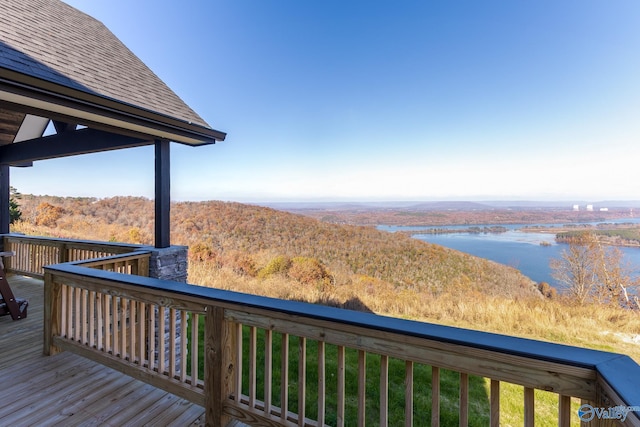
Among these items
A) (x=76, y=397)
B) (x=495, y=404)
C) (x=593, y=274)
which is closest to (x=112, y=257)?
(x=76, y=397)

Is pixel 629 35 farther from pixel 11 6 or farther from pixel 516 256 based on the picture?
pixel 11 6

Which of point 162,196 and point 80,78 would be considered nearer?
point 80,78

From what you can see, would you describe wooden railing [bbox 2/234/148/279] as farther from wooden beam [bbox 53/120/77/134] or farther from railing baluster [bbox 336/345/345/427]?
railing baluster [bbox 336/345/345/427]

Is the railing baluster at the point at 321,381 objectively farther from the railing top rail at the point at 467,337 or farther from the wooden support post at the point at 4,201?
the wooden support post at the point at 4,201

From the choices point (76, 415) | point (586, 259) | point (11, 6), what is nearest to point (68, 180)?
point (11, 6)

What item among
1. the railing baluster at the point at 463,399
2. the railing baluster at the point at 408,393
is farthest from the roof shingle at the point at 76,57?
the railing baluster at the point at 463,399

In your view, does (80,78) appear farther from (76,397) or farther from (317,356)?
(317,356)

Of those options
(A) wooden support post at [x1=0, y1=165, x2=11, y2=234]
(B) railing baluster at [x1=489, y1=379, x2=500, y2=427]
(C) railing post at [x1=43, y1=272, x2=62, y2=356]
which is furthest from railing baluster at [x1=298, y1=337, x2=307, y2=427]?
(A) wooden support post at [x1=0, y1=165, x2=11, y2=234]
